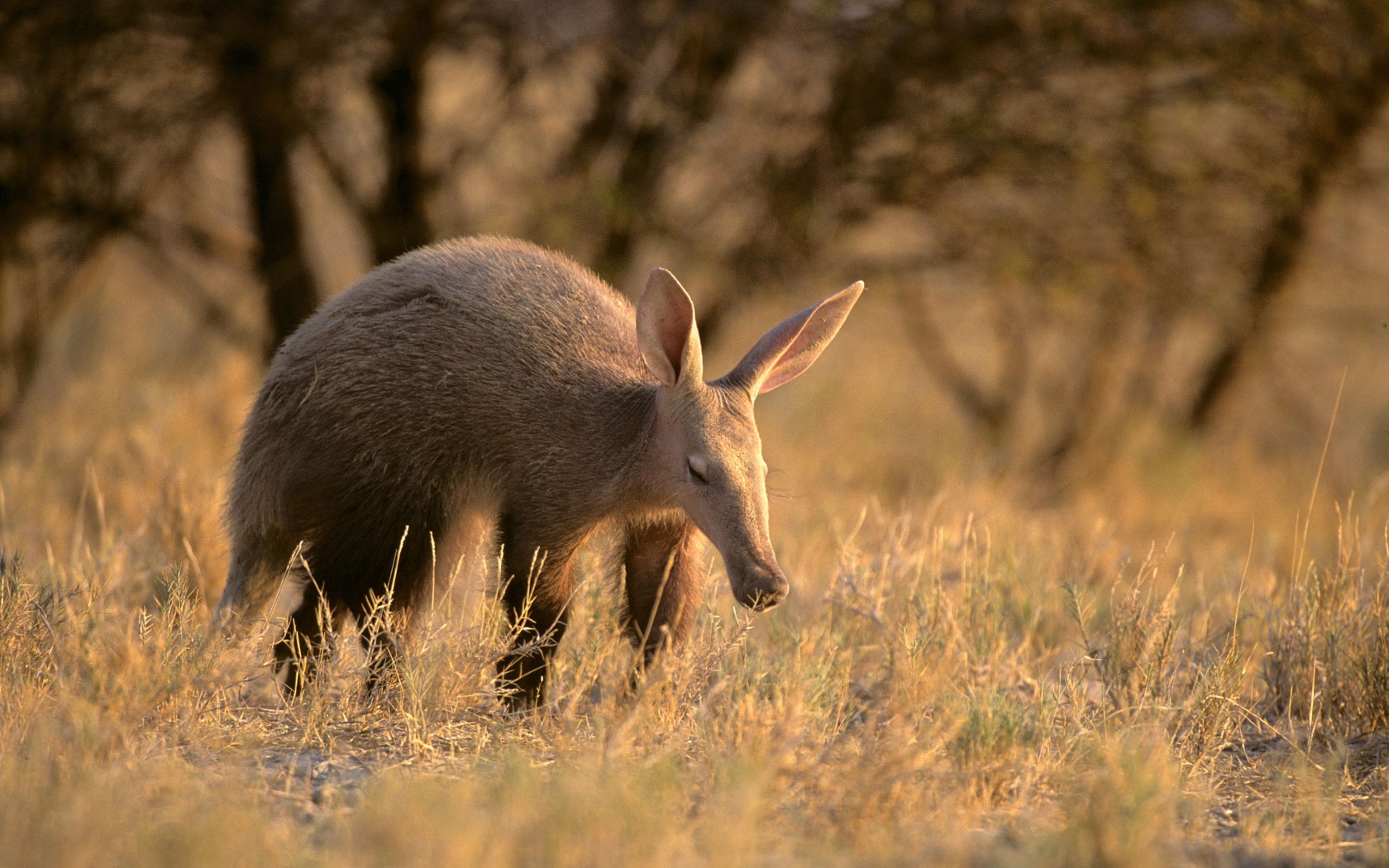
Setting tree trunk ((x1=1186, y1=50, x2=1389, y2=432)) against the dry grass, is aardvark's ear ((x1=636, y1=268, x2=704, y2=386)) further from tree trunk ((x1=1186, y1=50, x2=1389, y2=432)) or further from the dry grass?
tree trunk ((x1=1186, y1=50, x2=1389, y2=432))

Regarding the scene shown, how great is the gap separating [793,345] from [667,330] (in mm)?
392

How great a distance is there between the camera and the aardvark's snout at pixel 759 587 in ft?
11.9

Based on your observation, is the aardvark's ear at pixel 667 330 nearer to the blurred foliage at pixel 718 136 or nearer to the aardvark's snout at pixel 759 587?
the aardvark's snout at pixel 759 587

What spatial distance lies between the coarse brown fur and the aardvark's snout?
0.26m

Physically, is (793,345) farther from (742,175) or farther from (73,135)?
(73,135)

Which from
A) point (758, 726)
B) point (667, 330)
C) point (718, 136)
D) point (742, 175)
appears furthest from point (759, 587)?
point (718, 136)

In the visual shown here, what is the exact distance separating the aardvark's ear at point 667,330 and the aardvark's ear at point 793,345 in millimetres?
137

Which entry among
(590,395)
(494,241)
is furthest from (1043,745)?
(494,241)

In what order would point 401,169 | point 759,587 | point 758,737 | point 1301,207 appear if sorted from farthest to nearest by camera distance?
point 1301,207 < point 401,169 < point 759,587 < point 758,737

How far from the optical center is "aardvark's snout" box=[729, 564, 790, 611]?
11.9ft

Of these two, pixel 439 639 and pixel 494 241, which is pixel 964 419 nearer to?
pixel 494 241

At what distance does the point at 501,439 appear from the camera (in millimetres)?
4188

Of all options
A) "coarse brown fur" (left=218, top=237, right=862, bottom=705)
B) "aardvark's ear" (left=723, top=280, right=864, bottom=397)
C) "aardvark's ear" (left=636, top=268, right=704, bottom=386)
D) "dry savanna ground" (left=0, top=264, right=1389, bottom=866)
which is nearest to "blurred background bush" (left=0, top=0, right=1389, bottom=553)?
"coarse brown fur" (left=218, top=237, right=862, bottom=705)

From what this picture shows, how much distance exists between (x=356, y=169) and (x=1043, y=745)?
7269mm
